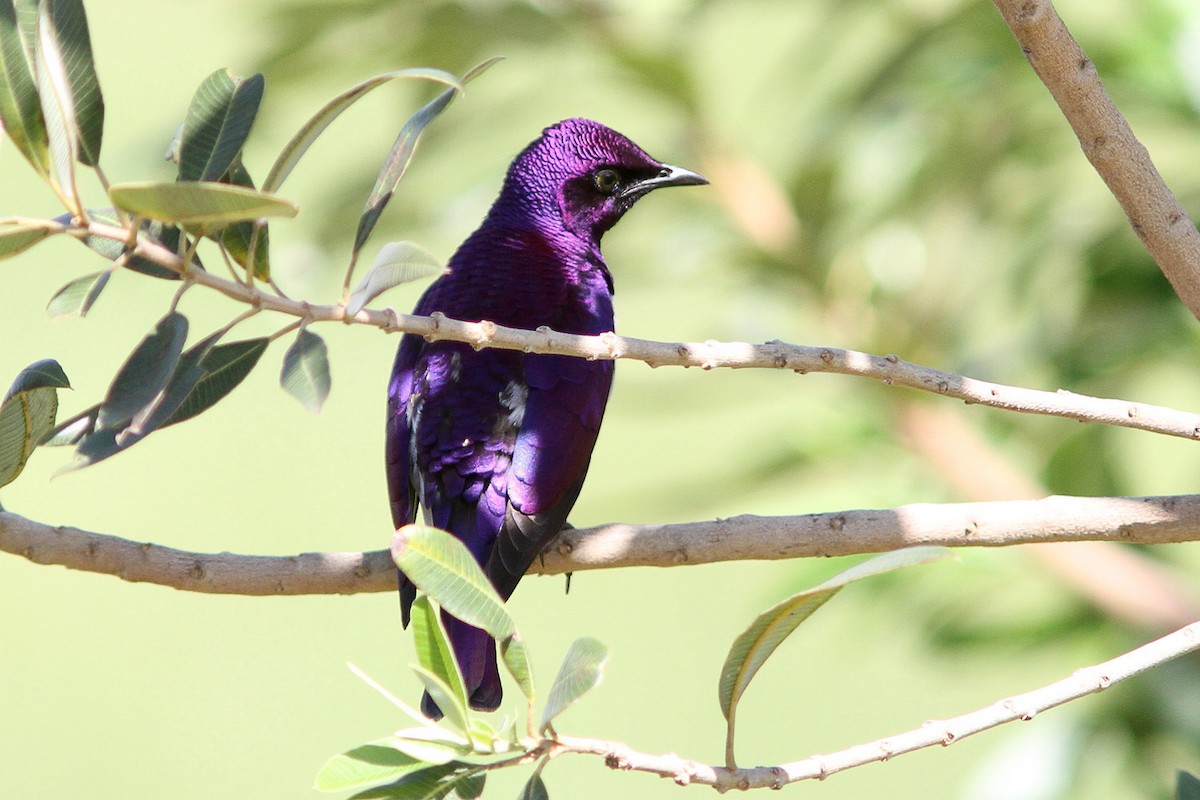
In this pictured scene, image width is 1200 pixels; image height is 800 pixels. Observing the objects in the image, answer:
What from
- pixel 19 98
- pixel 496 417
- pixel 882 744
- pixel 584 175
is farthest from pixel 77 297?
pixel 584 175

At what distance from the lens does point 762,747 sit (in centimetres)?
421

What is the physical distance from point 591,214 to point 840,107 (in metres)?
0.36

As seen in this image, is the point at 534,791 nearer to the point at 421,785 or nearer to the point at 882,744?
the point at 421,785

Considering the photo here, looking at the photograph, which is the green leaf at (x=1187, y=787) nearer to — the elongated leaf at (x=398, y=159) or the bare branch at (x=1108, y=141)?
the bare branch at (x=1108, y=141)

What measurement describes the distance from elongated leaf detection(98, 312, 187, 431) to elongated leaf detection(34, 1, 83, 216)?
9cm

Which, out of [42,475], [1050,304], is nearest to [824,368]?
[1050,304]

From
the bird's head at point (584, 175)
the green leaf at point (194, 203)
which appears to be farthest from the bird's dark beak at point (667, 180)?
the green leaf at point (194, 203)

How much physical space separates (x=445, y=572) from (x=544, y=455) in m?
0.62

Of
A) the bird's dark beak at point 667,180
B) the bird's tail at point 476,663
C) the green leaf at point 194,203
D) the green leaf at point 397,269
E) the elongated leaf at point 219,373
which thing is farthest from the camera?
the bird's dark beak at point 667,180

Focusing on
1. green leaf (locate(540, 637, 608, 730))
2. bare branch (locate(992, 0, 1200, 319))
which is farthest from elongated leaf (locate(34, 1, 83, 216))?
bare branch (locate(992, 0, 1200, 319))

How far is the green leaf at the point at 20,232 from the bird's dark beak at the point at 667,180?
1.14m

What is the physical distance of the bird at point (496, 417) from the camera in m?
1.19

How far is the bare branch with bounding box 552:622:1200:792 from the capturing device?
66 cm

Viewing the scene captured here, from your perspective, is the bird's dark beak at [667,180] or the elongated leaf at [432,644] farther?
the bird's dark beak at [667,180]
